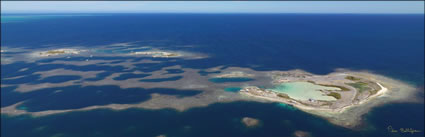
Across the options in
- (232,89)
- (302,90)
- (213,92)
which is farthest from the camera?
(232,89)

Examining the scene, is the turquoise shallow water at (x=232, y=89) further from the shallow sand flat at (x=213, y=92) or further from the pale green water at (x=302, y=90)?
the pale green water at (x=302, y=90)

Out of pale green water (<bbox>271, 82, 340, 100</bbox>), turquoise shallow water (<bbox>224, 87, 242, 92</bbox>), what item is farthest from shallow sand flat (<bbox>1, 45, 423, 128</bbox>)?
pale green water (<bbox>271, 82, 340, 100</bbox>)

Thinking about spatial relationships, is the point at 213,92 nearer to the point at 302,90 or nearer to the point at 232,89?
the point at 232,89

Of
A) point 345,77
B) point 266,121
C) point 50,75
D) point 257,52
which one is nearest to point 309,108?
point 266,121

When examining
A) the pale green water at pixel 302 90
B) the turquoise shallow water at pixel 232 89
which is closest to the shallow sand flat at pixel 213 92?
the turquoise shallow water at pixel 232 89

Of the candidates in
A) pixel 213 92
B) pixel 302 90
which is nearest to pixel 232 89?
pixel 213 92

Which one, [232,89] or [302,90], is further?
[232,89]

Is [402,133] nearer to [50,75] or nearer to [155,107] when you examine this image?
[155,107]

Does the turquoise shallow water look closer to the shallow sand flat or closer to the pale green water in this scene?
the shallow sand flat

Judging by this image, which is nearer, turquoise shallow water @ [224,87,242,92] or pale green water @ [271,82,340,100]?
pale green water @ [271,82,340,100]
